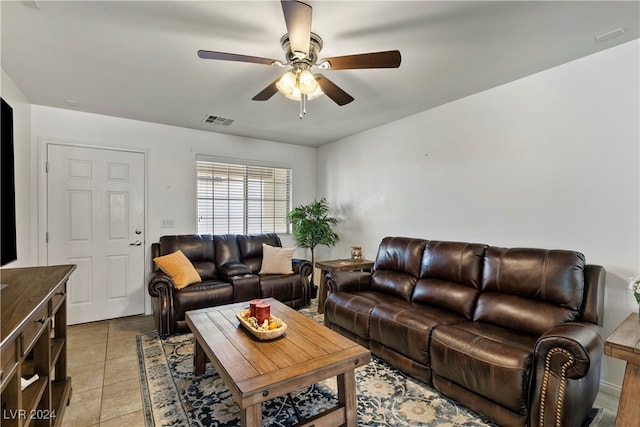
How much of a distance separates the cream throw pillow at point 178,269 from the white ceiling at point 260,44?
176 centimetres

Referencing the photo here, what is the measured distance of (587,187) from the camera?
7.59ft

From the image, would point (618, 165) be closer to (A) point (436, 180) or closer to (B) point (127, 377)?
(A) point (436, 180)

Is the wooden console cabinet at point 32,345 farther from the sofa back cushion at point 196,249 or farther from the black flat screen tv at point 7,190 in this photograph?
the sofa back cushion at point 196,249

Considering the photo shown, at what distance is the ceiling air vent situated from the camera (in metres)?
3.75

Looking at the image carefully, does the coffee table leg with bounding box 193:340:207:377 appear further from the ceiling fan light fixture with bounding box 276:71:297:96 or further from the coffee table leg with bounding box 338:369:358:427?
the ceiling fan light fixture with bounding box 276:71:297:96

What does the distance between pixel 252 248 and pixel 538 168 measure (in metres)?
3.53

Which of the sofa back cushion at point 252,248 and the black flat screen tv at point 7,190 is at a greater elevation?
the black flat screen tv at point 7,190

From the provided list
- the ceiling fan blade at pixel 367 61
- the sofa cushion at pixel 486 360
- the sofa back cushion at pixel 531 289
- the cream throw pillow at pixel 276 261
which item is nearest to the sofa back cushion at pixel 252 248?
the cream throw pillow at pixel 276 261

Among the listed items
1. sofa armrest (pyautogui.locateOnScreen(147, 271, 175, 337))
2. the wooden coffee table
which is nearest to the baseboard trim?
the wooden coffee table

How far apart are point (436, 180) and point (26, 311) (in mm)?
3455

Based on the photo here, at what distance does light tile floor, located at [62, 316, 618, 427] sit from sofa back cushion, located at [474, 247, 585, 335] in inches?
28.6

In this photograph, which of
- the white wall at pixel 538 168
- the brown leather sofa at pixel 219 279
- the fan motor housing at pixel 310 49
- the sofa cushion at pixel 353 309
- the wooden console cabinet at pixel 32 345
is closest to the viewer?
the wooden console cabinet at pixel 32 345

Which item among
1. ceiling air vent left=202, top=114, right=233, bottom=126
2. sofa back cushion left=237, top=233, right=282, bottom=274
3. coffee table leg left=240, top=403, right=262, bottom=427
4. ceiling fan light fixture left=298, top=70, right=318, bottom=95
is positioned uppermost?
ceiling air vent left=202, top=114, right=233, bottom=126

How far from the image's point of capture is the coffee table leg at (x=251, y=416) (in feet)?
4.59
